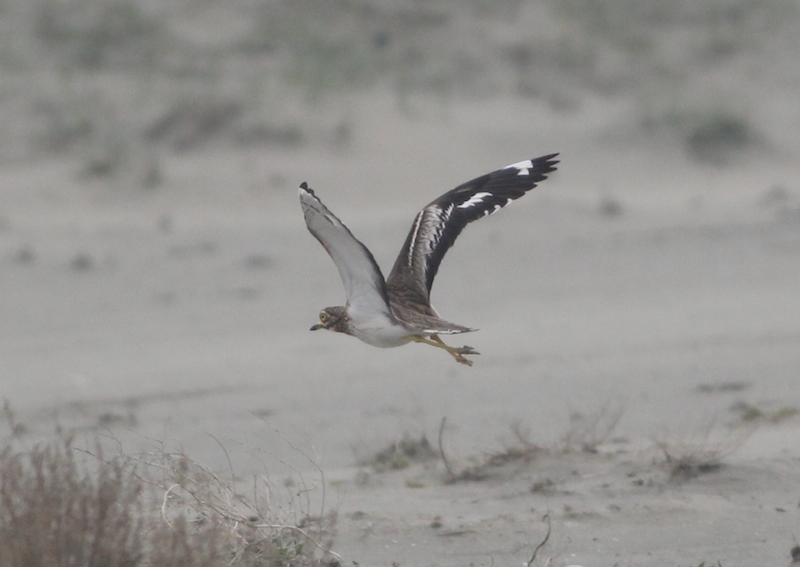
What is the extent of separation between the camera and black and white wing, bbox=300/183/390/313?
5.50 metres

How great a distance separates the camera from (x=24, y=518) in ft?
14.0

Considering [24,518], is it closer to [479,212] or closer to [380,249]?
[479,212]

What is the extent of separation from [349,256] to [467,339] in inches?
253

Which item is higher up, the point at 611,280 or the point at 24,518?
→ the point at 611,280

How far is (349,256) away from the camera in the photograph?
19.1 ft

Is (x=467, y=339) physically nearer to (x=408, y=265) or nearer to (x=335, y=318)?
(x=408, y=265)

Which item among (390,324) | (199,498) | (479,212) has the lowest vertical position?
(199,498)

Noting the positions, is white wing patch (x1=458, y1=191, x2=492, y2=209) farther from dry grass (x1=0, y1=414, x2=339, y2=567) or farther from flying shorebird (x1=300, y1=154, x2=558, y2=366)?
dry grass (x1=0, y1=414, x2=339, y2=567)

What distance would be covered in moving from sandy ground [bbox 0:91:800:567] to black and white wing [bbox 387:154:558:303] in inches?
43.9

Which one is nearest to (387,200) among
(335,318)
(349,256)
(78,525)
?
(335,318)

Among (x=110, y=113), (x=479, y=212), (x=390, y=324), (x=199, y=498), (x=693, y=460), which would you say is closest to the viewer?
(x=199, y=498)

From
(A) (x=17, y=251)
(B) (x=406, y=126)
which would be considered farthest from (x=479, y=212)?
(B) (x=406, y=126)

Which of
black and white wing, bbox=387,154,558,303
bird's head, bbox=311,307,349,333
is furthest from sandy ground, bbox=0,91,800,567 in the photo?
black and white wing, bbox=387,154,558,303

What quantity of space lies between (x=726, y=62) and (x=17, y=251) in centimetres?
1350
